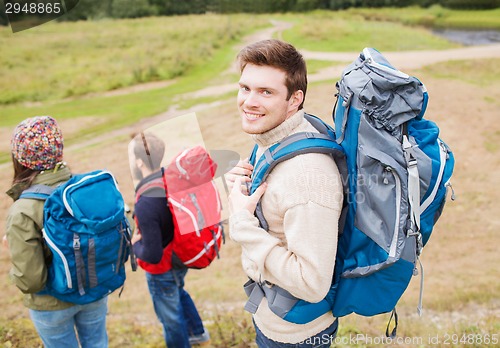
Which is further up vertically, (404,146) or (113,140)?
(404,146)

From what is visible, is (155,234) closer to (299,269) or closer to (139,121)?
(299,269)

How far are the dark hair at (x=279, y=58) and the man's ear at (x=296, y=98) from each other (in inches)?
0.7

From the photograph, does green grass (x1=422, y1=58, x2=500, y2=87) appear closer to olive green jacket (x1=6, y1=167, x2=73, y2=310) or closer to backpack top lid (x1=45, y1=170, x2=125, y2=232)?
backpack top lid (x1=45, y1=170, x2=125, y2=232)

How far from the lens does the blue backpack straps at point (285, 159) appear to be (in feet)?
5.43

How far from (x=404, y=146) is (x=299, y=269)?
0.58 m

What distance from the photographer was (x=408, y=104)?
1576 millimetres

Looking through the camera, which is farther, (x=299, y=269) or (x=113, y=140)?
(x=113, y=140)

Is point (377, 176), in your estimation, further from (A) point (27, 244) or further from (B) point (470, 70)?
(B) point (470, 70)

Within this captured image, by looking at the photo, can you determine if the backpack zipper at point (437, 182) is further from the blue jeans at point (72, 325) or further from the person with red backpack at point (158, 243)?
the blue jeans at point (72, 325)

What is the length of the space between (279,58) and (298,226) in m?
0.65

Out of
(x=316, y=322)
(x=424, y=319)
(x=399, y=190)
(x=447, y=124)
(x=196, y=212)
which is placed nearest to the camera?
(x=399, y=190)

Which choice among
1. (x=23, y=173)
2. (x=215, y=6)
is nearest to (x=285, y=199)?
(x=23, y=173)

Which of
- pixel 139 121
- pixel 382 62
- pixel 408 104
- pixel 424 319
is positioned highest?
pixel 382 62

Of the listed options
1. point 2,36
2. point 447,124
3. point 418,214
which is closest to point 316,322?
point 418,214
